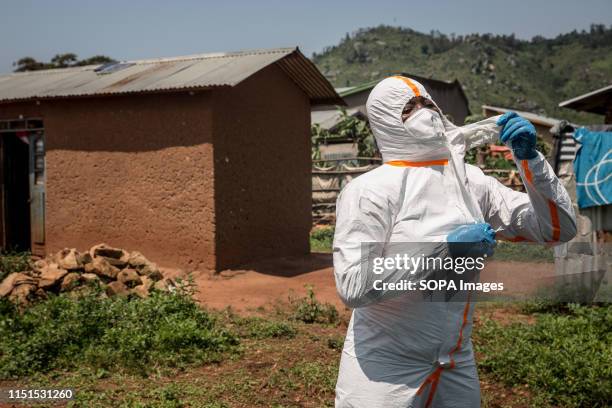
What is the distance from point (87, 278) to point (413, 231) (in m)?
5.68

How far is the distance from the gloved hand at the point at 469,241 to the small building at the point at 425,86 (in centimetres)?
1830

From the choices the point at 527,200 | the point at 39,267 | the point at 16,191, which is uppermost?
the point at 527,200

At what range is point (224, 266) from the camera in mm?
9156

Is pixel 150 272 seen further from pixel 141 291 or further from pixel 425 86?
pixel 425 86

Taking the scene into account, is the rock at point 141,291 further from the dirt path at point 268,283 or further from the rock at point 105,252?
the rock at point 105,252

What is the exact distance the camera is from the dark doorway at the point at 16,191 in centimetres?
1099

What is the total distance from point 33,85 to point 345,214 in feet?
33.9

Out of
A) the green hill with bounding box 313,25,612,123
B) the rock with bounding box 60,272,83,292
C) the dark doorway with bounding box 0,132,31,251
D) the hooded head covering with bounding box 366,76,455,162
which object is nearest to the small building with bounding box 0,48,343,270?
the dark doorway with bounding box 0,132,31,251

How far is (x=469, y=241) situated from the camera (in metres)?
2.06

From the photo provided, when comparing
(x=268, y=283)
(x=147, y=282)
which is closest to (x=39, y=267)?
(x=147, y=282)

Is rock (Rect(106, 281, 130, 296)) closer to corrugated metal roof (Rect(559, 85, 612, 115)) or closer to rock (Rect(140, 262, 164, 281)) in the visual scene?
rock (Rect(140, 262, 164, 281))

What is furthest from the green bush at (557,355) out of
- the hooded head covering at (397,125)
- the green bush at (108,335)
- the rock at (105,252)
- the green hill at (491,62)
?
the green hill at (491,62)

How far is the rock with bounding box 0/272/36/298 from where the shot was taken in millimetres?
6695

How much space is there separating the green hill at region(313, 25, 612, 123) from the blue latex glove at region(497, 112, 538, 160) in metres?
42.7
